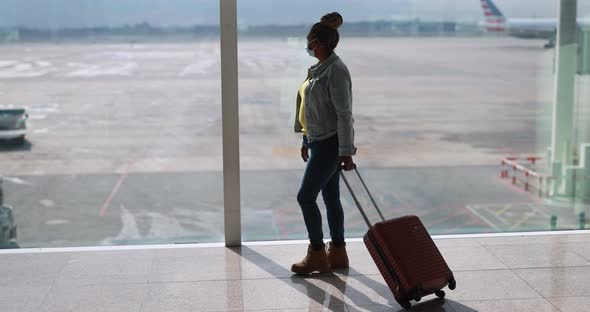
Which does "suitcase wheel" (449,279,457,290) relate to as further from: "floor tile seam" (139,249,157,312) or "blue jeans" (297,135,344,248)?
"floor tile seam" (139,249,157,312)

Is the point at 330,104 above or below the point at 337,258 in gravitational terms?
above

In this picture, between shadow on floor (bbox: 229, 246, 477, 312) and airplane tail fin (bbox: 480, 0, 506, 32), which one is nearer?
shadow on floor (bbox: 229, 246, 477, 312)

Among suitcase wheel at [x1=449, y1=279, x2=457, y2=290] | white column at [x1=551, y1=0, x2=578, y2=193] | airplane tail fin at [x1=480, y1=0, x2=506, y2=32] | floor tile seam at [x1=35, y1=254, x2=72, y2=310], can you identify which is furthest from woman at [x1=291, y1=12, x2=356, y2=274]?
white column at [x1=551, y1=0, x2=578, y2=193]

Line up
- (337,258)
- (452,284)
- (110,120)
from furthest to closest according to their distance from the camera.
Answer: (110,120)
(337,258)
(452,284)

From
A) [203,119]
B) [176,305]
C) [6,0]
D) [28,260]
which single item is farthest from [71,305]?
[6,0]

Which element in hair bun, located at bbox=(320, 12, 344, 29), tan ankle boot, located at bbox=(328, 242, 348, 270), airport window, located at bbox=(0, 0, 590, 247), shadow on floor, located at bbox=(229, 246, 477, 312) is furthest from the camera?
airport window, located at bbox=(0, 0, 590, 247)

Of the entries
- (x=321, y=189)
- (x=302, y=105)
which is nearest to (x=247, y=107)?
(x=302, y=105)

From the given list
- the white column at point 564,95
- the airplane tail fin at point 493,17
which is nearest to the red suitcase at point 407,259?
the airplane tail fin at point 493,17

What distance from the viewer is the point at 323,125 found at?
153 inches

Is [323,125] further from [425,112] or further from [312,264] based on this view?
[425,112]

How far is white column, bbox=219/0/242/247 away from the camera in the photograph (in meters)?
4.55

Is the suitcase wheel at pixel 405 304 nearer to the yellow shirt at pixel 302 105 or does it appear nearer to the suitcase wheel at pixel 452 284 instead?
the suitcase wheel at pixel 452 284

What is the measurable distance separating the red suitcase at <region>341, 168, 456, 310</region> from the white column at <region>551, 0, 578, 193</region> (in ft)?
9.41

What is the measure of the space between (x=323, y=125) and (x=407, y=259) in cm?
85
